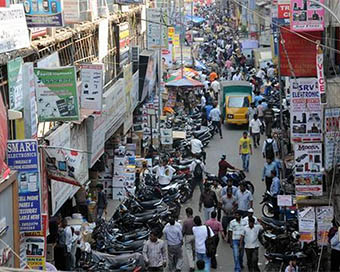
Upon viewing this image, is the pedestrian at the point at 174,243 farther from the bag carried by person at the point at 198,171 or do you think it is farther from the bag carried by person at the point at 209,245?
the bag carried by person at the point at 198,171

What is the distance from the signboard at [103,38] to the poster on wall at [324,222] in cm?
947

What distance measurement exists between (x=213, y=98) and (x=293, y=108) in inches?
870

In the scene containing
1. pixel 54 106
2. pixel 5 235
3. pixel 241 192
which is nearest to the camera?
pixel 5 235

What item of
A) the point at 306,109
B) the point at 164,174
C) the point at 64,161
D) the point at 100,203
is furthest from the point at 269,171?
the point at 64,161

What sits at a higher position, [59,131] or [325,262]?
[59,131]

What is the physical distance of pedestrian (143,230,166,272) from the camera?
14406 millimetres

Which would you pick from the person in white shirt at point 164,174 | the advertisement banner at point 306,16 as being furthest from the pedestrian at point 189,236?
the person in white shirt at point 164,174

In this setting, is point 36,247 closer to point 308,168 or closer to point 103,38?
point 308,168

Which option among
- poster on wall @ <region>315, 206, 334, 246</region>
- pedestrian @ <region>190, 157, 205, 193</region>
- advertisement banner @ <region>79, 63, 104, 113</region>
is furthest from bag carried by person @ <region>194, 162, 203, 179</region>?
poster on wall @ <region>315, 206, 334, 246</region>

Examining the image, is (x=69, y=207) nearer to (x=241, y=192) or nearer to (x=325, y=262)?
(x=241, y=192)

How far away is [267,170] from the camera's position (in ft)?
69.1

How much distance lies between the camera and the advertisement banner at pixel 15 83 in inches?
529

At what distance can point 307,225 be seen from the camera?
1523 centimetres

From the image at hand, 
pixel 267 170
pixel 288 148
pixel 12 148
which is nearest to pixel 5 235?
pixel 12 148
